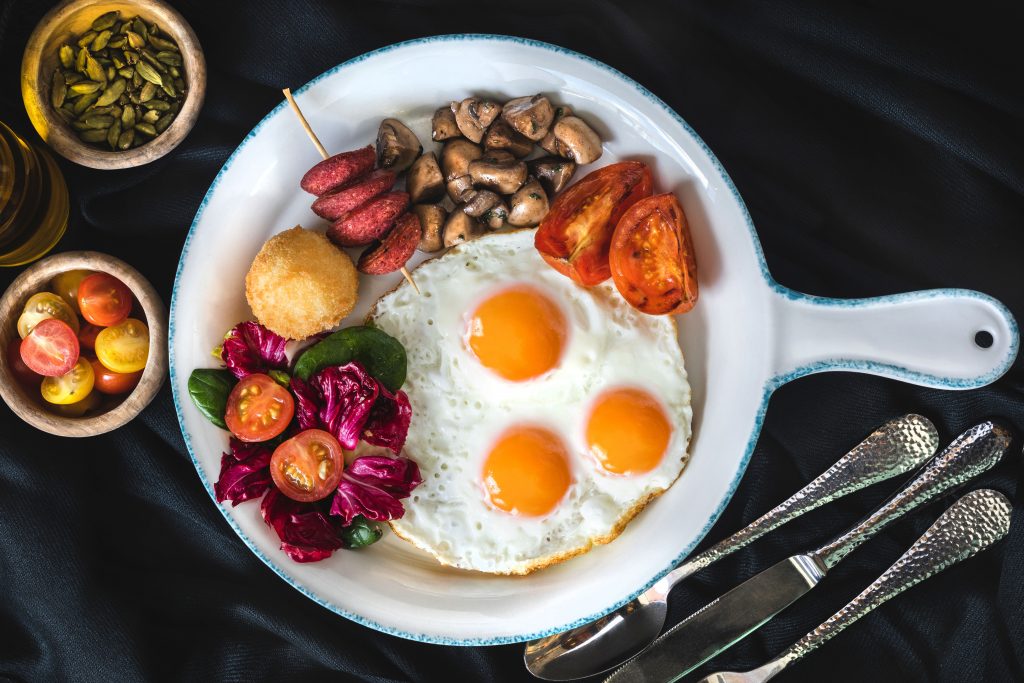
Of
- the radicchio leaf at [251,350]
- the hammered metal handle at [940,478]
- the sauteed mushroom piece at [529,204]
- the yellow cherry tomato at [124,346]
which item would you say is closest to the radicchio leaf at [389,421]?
the radicchio leaf at [251,350]

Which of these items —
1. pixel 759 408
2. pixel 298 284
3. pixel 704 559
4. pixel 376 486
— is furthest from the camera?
pixel 704 559

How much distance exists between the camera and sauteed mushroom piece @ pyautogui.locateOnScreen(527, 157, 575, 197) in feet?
9.29

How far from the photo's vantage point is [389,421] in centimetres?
274

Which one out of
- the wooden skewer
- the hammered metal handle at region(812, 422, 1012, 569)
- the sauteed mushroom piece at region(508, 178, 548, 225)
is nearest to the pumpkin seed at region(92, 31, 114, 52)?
the wooden skewer

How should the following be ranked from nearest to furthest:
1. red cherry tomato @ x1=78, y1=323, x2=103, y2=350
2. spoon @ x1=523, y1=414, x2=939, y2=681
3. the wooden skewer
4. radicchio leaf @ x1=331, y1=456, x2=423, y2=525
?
the wooden skewer → radicchio leaf @ x1=331, y1=456, x2=423, y2=525 → red cherry tomato @ x1=78, y1=323, x2=103, y2=350 → spoon @ x1=523, y1=414, x2=939, y2=681

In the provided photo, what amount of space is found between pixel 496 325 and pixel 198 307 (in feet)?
3.78

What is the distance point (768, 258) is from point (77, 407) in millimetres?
2807

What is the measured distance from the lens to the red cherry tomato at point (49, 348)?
2.65m

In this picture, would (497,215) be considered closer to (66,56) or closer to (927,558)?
(66,56)

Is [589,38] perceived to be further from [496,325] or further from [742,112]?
[496,325]

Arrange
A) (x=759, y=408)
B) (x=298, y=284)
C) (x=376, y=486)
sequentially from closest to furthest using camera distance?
(x=298, y=284), (x=376, y=486), (x=759, y=408)

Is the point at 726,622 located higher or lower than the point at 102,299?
lower

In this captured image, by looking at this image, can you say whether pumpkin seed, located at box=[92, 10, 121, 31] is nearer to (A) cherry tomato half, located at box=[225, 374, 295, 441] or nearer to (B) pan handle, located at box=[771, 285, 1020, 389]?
(A) cherry tomato half, located at box=[225, 374, 295, 441]

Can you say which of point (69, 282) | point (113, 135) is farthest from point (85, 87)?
point (69, 282)
